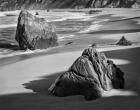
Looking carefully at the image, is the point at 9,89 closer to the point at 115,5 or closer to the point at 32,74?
the point at 32,74

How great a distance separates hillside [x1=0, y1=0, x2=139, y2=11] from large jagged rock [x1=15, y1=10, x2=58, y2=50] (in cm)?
6486

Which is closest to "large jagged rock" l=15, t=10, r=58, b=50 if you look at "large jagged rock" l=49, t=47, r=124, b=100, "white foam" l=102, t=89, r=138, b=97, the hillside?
"large jagged rock" l=49, t=47, r=124, b=100

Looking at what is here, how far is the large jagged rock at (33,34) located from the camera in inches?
703

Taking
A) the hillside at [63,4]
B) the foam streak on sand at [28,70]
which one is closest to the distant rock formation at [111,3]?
the hillside at [63,4]

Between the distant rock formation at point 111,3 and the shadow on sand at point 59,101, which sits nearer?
the shadow on sand at point 59,101

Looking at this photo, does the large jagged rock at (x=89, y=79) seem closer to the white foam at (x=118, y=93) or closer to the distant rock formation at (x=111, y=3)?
the white foam at (x=118, y=93)

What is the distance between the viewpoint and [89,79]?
763cm

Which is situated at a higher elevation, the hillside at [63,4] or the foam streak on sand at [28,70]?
the foam streak on sand at [28,70]

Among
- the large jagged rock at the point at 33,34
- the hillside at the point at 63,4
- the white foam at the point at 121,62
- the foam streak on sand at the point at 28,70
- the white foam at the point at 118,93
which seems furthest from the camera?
the hillside at the point at 63,4

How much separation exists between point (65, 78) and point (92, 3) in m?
88.6

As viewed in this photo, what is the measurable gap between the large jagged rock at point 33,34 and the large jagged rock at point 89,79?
990cm

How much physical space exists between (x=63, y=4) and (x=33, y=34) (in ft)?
284

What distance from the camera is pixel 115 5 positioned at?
8681 cm

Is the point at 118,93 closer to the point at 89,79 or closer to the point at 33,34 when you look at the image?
the point at 89,79
